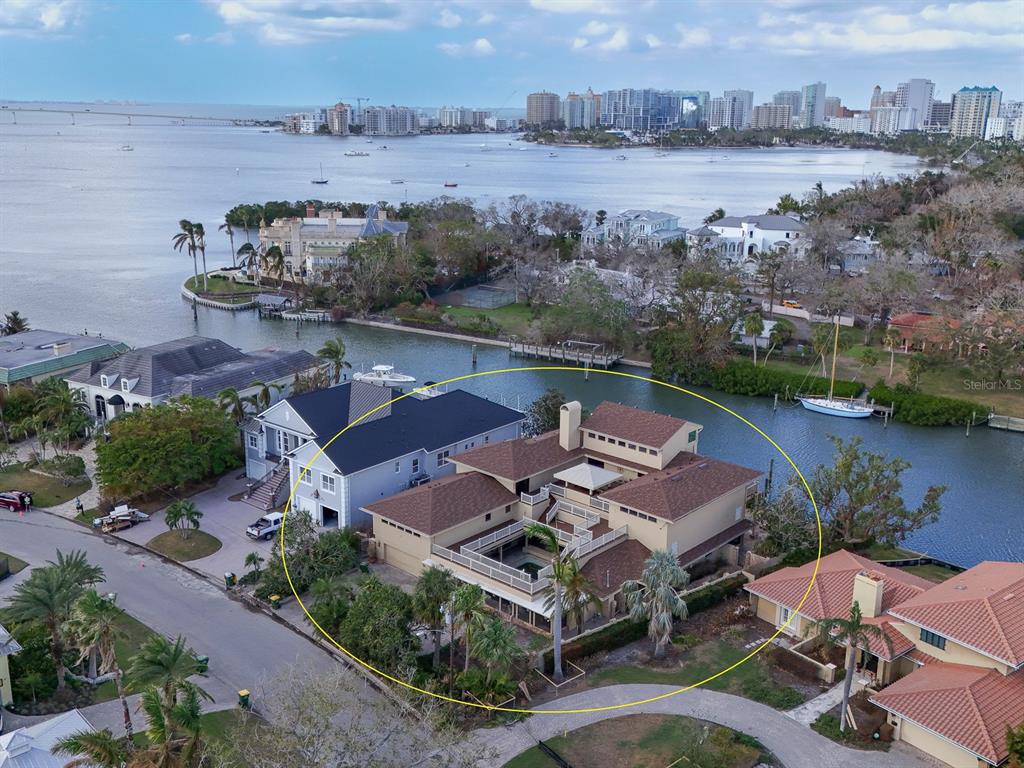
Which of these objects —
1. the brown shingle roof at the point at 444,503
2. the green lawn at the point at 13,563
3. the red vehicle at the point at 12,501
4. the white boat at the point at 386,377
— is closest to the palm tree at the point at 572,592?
the brown shingle roof at the point at 444,503

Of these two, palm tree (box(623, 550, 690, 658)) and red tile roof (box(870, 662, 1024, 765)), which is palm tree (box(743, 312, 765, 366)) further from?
red tile roof (box(870, 662, 1024, 765))

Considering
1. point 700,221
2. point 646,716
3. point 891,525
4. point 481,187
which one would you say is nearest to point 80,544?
point 646,716

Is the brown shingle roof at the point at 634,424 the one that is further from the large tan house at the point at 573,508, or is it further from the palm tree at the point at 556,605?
the palm tree at the point at 556,605

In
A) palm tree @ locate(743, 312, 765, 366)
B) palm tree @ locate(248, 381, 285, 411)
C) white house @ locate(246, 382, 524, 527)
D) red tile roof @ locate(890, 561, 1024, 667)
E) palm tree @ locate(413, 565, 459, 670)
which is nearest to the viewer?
red tile roof @ locate(890, 561, 1024, 667)

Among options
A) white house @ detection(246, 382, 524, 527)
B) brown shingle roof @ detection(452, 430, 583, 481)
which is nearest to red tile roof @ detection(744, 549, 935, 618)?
brown shingle roof @ detection(452, 430, 583, 481)

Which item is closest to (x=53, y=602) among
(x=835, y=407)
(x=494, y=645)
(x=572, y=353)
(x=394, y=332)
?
(x=494, y=645)

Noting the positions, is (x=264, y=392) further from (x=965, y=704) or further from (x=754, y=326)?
(x=965, y=704)

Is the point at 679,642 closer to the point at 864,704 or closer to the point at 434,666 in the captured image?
the point at 864,704
